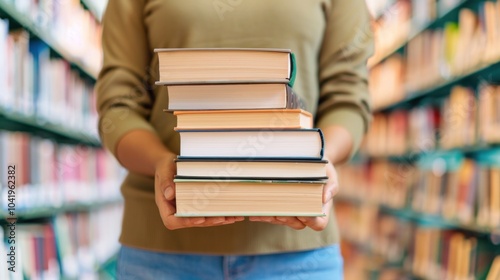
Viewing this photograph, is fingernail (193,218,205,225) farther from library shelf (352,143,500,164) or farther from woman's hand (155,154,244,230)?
library shelf (352,143,500,164)

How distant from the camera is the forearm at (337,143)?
1.11m

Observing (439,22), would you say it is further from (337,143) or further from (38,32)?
(337,143)

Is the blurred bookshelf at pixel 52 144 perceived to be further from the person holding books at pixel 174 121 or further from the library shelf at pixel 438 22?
the library shelf at pixel 438 22

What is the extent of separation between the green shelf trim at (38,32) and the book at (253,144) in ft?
4.30

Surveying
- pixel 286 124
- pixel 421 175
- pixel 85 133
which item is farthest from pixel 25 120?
pixel 421 175

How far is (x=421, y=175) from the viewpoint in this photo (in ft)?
12.0

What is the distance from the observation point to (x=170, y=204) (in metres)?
0.94

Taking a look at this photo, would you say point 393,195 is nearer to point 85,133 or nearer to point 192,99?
point 85,133

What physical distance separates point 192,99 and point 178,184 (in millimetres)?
132

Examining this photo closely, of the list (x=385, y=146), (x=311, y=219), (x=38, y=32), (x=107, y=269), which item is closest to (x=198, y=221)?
(x=311, y=219)

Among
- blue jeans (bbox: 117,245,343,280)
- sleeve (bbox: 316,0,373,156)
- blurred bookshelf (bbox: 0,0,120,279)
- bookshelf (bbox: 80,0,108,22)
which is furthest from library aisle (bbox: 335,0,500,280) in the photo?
bookshelf (bbox: 80,0,108,22)

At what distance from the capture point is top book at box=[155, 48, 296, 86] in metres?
0.93

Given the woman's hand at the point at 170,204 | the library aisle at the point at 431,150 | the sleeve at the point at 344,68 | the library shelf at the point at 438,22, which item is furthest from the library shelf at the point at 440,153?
the woman's hand at the point at 170,204

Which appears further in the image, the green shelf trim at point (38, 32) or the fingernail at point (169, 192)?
the green shelf trim at point (38, 32)
